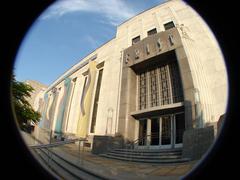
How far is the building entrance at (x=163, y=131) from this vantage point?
40.1 ft

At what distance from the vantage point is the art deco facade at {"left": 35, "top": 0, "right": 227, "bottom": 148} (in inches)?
447

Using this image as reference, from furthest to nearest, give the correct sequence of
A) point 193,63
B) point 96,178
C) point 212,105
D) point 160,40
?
point 160,40 < point 193,63 < point 212,105 < point 96,178

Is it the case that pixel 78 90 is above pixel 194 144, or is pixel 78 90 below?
above

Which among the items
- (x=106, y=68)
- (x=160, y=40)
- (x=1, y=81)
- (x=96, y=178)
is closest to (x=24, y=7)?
(x=1, y=81)

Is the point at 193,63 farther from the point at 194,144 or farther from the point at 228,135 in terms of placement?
the point at 228,135

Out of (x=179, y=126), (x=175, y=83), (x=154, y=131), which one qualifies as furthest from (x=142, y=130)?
(x=175, y=83)

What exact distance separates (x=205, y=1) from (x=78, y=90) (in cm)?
2064

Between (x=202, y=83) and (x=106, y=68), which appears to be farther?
(x=106, y=68)

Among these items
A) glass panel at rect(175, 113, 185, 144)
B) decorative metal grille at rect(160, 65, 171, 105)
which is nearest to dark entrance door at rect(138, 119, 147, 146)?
decorative metal grille at rect(160, 65, 171, 105)

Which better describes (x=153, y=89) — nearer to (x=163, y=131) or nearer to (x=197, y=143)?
(x=163, y=131)

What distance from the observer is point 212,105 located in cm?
1098

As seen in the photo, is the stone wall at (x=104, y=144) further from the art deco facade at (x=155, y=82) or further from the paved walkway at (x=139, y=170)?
the paved walkway at (x=139, y=170)

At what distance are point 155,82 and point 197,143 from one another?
6.61 metres

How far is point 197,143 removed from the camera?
891 cm
